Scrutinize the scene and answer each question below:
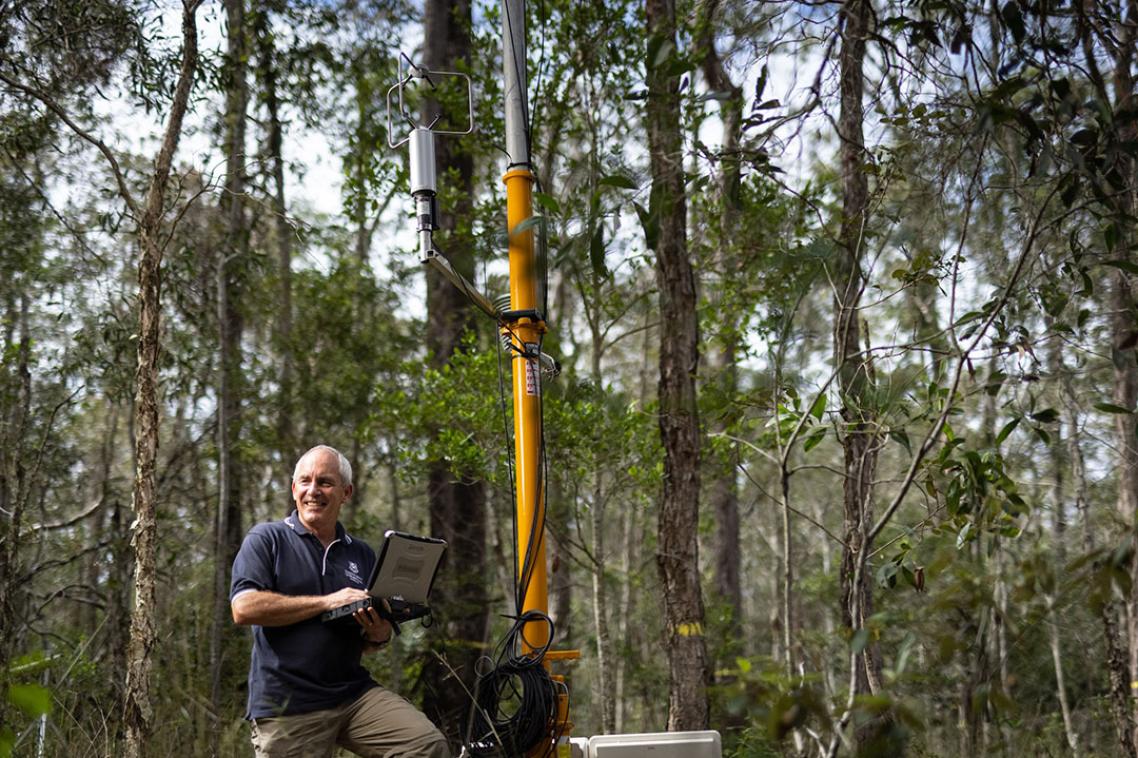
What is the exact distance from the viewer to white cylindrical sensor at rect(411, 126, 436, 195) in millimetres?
4277

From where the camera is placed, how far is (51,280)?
11.2 m

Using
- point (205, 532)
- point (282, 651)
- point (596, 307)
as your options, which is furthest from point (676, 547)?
point (205, 532)

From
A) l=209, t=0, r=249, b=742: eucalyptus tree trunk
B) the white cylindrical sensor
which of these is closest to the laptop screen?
the white cylindrical sensor

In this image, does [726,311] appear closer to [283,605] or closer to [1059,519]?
[1059,519]

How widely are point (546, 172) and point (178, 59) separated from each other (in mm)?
3612

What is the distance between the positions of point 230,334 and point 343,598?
8.18m

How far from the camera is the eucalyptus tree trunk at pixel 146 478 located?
468cm

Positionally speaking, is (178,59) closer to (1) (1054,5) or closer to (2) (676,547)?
(2) (676,547)

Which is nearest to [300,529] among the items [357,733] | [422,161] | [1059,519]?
[357,733]

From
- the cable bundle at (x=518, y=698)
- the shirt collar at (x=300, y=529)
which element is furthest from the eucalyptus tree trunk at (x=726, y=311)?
the shirt collar at (x=300, y=529)

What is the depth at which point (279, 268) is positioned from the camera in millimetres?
14234

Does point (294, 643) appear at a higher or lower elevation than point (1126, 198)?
lower

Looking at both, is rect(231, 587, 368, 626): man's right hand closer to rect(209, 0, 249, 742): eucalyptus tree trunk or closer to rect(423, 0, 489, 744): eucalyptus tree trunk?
rect(209, 0, 249, 742): eucalyptus tree trunk

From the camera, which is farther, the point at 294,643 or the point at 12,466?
the point at 12,466
